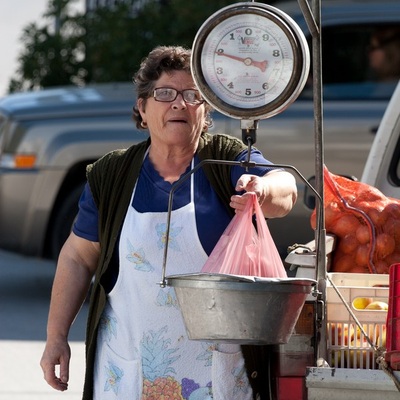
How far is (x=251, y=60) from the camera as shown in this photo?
10.5 ft

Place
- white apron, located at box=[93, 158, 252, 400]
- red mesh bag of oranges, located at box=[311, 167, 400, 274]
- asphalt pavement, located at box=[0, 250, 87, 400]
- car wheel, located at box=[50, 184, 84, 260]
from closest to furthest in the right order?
white apron, located at box=[93, 158, 252, 400] < red mesh bag of oranges, located at box=[311, 167, 400, 274] < asphalt pavement, located at box=[0, 250, 87, 400] < car wheel, located at box=[50, 184, 84, 260]

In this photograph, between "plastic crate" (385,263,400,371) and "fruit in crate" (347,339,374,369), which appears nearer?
"plastic crate" (385,263,400,371)

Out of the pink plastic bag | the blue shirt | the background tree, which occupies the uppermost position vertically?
the background tree

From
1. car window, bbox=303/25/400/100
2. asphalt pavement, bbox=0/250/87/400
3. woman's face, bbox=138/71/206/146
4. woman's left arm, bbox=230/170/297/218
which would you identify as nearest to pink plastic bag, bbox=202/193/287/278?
woman's left arm, bbox=230/170/297/218

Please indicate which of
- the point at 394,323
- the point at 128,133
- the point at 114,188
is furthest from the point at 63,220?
the point at 394,323

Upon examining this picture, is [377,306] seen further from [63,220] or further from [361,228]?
[63,220]

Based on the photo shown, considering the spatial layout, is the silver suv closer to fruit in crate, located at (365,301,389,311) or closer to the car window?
the car window

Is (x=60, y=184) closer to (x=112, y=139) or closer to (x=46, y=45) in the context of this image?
(x=112, y=139)

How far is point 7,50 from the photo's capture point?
25.7 m

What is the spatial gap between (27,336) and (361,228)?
4.38 m

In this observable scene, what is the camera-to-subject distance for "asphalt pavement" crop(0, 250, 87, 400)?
683cm

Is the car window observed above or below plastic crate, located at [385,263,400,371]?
above

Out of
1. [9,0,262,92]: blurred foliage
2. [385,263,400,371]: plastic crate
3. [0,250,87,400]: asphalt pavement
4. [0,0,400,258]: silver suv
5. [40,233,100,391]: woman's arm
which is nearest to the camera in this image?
[385,263,400,371]: plastic crate

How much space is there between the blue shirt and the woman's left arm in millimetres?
77
